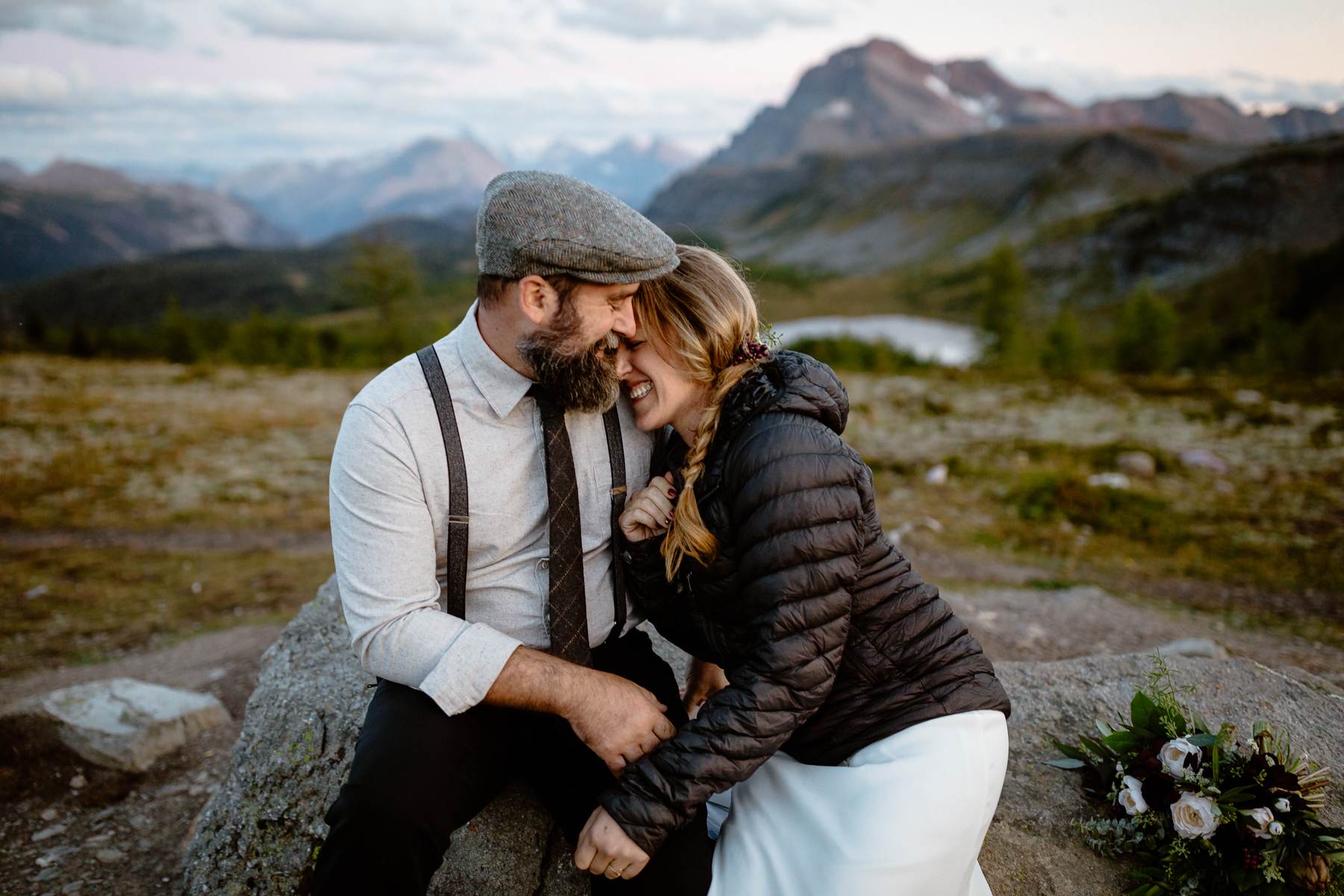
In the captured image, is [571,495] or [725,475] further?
[571,495]

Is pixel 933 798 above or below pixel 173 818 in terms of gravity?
above

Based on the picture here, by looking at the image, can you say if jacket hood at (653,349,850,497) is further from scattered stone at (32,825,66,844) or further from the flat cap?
scattered stone at (32,825,66,844)

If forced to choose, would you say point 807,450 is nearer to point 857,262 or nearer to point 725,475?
point 725,475

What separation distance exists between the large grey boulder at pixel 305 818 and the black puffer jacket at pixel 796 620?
38.3 inches

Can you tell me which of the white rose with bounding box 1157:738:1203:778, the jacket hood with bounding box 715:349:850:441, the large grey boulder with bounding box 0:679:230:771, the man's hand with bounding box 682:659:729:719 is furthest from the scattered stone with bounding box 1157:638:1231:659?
the large grey boulder with bounding box 0:679:230:771

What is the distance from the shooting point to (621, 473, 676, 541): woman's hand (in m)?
3.52

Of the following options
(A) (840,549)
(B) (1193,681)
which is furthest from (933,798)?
(B) (1193,681)

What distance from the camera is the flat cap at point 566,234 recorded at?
3115 mm

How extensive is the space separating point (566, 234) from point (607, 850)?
7.94 feet

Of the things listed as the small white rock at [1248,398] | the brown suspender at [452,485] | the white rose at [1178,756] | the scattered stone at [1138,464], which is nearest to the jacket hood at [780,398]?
the brown suspender at [452,485]

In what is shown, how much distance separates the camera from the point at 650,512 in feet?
11.5

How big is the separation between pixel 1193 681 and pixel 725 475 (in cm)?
347

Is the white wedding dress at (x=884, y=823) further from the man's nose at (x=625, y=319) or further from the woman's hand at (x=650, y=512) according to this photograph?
the man's nose at (x=625, y=319)

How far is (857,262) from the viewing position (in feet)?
520
